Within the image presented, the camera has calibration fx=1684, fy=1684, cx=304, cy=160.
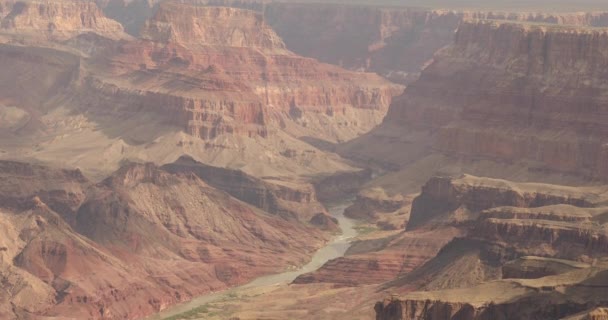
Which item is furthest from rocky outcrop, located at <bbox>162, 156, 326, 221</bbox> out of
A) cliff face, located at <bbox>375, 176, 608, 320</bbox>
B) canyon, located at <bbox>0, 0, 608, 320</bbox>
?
cliff face, located at <bbox>375, 176, 608, 320</bbox>

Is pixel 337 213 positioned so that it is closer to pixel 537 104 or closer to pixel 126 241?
pixel 537 104

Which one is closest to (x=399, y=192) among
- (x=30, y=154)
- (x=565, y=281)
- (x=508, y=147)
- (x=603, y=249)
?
(x=508, y=147)

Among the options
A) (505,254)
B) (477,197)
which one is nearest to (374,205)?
(477,197)

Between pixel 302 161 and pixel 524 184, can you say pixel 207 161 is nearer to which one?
pixel 302 161

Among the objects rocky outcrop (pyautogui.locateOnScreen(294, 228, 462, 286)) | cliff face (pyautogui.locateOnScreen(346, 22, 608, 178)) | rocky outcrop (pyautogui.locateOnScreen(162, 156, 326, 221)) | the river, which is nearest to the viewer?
the river

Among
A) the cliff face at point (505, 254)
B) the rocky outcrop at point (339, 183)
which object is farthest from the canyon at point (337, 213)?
the rocky outcrop at point (339, 183)

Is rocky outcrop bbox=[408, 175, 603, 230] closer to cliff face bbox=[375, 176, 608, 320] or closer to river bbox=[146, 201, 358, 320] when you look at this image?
cliff face bbox=[375, 176, 608, 320]
